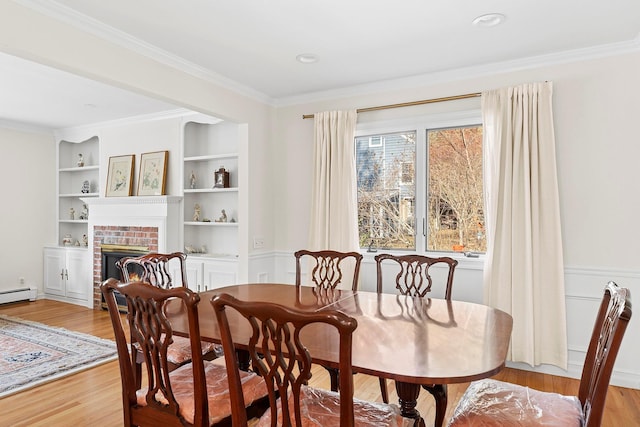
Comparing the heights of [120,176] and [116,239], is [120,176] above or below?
above

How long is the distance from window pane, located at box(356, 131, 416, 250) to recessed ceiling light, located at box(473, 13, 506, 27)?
1.33 metres

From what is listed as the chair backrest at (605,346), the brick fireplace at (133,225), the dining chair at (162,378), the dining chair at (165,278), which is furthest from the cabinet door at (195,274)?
the chair backrest at (605,346)

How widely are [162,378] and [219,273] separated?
3049mm

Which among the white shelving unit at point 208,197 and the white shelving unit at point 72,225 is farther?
the white shelving unit at point 72,225

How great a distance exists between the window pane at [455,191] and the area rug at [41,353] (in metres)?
3.27

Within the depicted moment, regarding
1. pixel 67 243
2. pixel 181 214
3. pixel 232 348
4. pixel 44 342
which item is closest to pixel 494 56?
pixel 232 348

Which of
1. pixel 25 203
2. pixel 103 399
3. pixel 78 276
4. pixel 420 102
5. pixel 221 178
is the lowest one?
pixel 103 399

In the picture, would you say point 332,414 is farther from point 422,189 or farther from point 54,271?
point 54,271

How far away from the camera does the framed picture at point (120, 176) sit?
5.57 metres

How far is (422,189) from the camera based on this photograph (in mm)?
3924

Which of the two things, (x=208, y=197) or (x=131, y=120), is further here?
(x=131, y=120)

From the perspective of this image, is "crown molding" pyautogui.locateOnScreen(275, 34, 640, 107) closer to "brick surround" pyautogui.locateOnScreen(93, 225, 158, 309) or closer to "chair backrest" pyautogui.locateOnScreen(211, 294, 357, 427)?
"brick surround" pyautogui.locateOnScreen(93, 225, 158, 309)

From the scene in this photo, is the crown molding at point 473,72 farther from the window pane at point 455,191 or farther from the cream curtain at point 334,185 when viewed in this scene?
the window pane at point 455,191

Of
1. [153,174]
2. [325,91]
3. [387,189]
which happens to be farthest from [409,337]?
[153,174]
